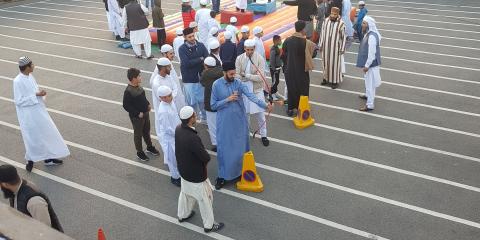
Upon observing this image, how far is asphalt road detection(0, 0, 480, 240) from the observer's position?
231 inches

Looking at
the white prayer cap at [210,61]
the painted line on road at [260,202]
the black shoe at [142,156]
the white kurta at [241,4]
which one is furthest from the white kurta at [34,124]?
the white kurta at [241,4]

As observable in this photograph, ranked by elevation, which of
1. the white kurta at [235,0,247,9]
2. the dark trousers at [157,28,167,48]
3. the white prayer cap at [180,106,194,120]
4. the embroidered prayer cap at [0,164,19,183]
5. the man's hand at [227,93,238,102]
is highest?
the white kurta at [235,0,247,9]

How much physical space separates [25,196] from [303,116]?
17.9ft

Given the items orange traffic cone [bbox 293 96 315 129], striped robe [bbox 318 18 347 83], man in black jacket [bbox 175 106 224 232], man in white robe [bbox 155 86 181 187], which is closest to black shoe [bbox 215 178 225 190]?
man in white robe [bbox 155 86 181 187]

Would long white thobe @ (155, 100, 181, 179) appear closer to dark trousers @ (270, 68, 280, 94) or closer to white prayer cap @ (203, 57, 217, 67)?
white prayer cap @ (203, 57, 217, 67)

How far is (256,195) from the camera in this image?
652 centimetres

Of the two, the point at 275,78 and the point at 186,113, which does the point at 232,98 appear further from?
Answer: the point at 275,78

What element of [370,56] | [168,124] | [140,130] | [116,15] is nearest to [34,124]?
[140,130]

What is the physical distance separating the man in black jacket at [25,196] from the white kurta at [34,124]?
296cm

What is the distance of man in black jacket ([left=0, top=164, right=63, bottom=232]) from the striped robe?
718 cm

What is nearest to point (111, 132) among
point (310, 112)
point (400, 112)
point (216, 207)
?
point (216, 207)

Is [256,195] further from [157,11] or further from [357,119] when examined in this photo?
[157,11]

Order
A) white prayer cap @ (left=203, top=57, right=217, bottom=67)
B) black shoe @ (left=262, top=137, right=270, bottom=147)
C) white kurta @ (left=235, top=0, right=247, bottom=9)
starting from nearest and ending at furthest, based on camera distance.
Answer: white prayer cap @ (left=203, top=57, right=217, bottom=67), black shoe @ (left=262, top=137, right=270, bottom=147), white kurta @ (left=235, top=0, right=247, bottom=9)

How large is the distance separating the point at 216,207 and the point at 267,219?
769 millimetres
